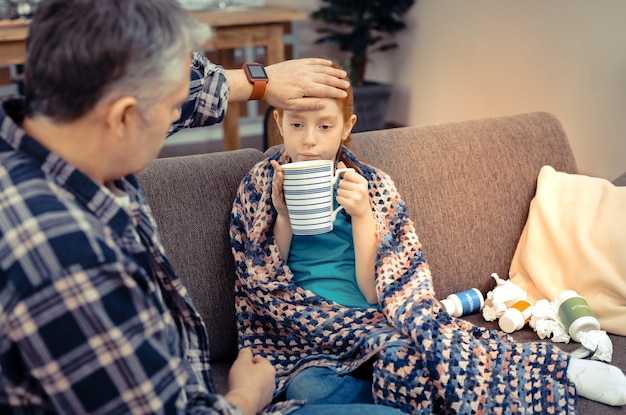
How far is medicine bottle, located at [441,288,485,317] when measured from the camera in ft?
6.40

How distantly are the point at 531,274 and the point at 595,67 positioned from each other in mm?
1893

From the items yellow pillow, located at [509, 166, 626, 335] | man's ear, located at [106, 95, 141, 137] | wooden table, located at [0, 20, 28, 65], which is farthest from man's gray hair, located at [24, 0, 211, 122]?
wooden table, located at [0, 20, 28, 65]

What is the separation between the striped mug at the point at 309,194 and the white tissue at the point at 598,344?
72 cm

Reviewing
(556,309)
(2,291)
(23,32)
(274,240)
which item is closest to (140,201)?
(2,291)

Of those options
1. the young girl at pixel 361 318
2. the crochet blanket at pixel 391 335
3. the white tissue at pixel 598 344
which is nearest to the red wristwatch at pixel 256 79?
the young girl at pixel 361 318

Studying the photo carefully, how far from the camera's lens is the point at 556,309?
1.90 metres

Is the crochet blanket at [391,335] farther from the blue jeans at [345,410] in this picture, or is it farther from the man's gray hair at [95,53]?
the man's gray hair at [95,53]

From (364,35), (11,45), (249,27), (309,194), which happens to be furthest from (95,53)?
(364,35)

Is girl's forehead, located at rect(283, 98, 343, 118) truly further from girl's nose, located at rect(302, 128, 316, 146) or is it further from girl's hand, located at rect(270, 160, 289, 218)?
girl's hand, located at rect(270, 160, 289, 218)

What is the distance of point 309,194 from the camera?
147cm

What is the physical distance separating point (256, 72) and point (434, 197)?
662mm

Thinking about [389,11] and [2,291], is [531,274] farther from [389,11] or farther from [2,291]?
[389,11]

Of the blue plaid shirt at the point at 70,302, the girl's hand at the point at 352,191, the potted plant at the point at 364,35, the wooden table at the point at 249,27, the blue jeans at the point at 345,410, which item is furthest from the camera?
the potted plant at the point at 364,35

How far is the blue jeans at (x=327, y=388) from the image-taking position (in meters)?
1.50
